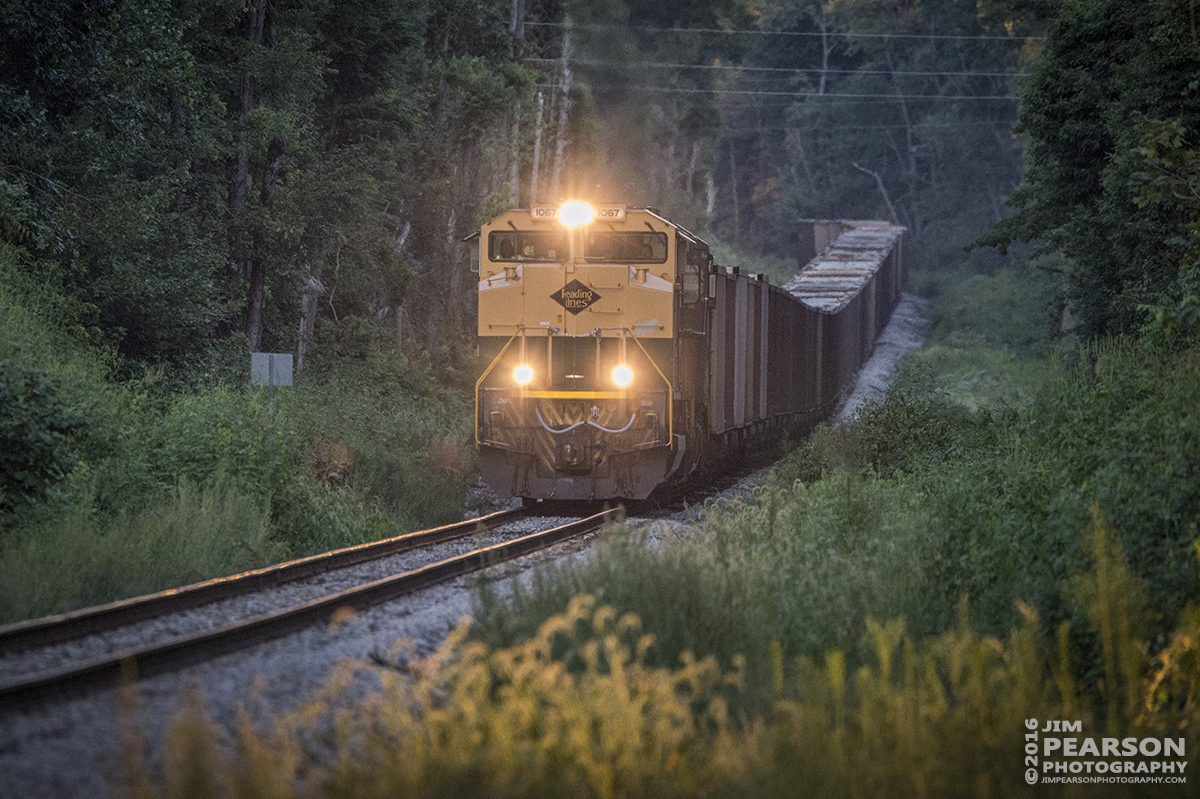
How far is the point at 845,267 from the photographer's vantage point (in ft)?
149

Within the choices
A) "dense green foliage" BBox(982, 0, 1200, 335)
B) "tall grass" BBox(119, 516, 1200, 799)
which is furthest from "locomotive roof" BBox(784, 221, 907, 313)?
"tall grass" BBox(119, 516, 1200, 799)

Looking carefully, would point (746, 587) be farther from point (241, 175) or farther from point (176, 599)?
point (241, 175)

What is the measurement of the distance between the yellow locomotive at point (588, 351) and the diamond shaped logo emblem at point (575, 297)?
1cm

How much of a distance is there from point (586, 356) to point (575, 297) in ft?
2.37

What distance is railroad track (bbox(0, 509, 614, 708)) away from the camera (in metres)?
6.11

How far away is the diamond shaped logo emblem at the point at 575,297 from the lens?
47.1 ft

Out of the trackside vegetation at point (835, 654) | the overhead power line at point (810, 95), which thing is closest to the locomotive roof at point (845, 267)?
the overhead power line at point (810, 95)

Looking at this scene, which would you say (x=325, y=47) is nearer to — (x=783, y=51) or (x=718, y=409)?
(x=718, y=409)

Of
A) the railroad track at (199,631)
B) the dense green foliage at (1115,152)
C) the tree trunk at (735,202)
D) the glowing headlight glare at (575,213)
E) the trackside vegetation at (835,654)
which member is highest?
the tree trunk at (735,202)

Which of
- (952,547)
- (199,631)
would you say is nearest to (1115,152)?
(952,547)

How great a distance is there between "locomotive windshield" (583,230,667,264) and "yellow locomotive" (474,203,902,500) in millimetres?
12

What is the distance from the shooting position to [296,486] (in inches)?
527

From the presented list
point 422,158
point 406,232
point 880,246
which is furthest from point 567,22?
point 880,246

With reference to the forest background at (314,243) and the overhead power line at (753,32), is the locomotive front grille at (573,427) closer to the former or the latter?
the forest background at (314,243)
